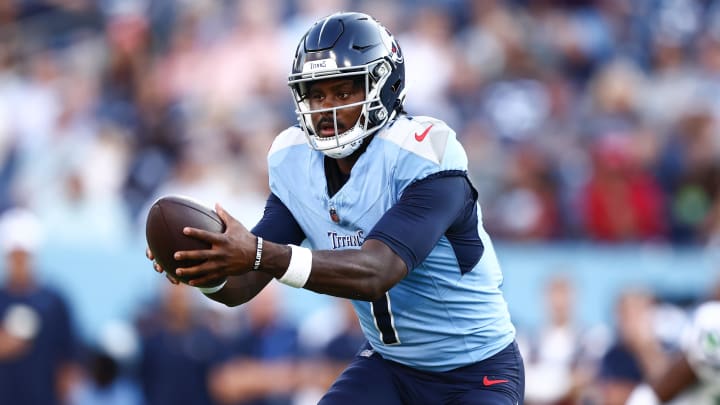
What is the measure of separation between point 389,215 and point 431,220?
5.0 inches

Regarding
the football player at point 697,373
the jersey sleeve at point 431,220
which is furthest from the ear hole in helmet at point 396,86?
the football player at point 697,373

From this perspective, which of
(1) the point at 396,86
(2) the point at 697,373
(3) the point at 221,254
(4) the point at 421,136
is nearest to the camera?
(3) the point at 221,254

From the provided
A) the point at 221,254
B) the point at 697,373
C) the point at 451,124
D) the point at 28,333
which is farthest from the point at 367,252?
the point at 451,124

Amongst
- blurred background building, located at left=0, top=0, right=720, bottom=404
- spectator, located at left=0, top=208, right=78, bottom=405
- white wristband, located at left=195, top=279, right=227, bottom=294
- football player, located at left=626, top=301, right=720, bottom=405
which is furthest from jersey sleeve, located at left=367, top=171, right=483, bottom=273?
spectator, located at left=0, top=208, right=78, bottom=405

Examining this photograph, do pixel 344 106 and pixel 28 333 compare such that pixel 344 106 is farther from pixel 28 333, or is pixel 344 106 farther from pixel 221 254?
pixel 28 333

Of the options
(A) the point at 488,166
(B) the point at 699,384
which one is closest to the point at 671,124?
(A) the point at 488,166

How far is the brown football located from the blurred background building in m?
4.04

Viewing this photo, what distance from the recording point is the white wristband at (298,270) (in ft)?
11.5

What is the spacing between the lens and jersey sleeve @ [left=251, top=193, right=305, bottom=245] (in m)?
4.13

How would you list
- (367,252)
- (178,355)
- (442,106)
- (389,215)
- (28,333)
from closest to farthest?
(367,252)
(389,215)
(178,355)
(28,333)
(442,106)

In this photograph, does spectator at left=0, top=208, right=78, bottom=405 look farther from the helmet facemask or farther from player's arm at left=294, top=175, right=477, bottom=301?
player's arm at left=294, top=175, right=477, bottom=301

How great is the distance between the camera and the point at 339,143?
3.90m

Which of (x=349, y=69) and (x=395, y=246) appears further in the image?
(x=349, y=69)

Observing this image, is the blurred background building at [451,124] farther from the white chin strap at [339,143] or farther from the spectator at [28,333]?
the white chin strap at [339,143]
